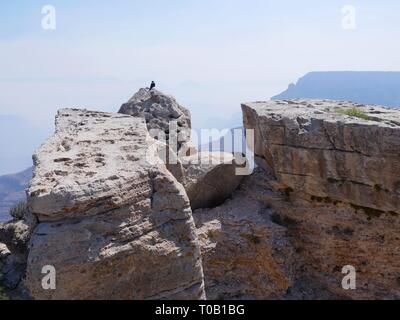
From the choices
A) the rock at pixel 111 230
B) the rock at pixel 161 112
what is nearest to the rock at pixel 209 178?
the rock at pixel 161 112

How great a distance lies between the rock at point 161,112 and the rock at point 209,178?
99 cm

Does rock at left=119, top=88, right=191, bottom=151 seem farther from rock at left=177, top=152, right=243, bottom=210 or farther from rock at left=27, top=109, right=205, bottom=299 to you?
rock at left=27, top=109, right=205, bottom=299

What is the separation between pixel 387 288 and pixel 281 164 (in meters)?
4.45

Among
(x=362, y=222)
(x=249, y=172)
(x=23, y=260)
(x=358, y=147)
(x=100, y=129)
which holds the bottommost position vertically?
(x=23, y=260)

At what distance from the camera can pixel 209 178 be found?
14.2m

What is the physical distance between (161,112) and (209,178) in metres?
2.89

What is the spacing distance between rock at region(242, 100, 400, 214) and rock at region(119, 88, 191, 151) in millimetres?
2284

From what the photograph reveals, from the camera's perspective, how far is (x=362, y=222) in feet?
44.8

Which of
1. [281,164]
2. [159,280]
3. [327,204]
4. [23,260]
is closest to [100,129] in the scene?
[159,280]

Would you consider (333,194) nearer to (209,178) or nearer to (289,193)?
(289,193)

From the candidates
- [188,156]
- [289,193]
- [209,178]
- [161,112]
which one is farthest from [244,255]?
[161,112]

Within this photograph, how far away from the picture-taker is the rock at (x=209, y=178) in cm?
1377

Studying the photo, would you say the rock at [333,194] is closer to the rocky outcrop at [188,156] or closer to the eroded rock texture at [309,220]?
the eroded rock texture at [309,220]
